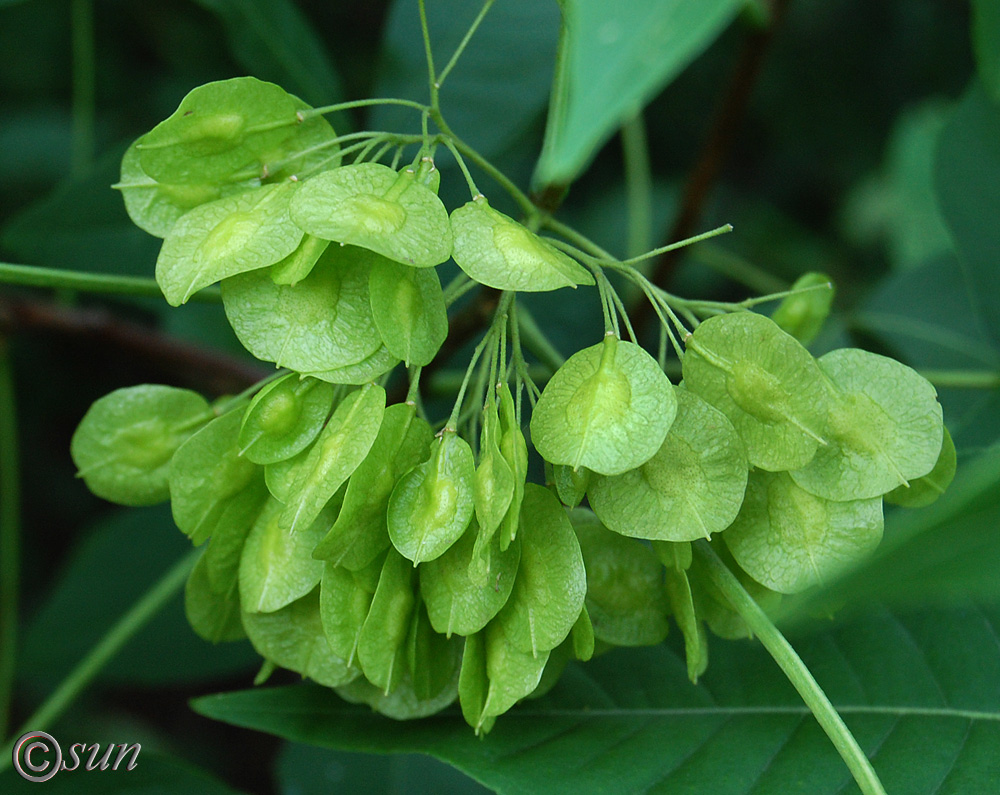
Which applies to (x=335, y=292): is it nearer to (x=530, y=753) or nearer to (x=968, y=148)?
(x=530, y=753)

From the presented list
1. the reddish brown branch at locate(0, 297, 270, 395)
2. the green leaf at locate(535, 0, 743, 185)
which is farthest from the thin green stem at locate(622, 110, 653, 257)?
the green leaf at locate(535, 0, 743, 185)

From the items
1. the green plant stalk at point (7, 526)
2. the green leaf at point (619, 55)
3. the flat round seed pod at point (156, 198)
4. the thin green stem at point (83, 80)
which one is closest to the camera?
the green leaf at point (619, 55)

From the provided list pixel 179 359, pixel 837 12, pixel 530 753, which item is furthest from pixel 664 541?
pixel 837 12

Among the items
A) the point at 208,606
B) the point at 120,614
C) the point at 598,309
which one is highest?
the point at 208,606

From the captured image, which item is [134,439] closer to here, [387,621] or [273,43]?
[387,621]

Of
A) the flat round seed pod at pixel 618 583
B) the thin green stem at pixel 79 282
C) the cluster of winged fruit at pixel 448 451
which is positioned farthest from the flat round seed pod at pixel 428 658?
the thin green stem at pixel 79 282

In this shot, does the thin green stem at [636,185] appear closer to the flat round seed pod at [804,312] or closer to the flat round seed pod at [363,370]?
the flat round seed pod at [804,312]

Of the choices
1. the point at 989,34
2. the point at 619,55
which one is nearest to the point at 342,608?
the point at 619,55
